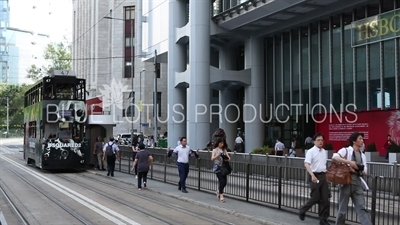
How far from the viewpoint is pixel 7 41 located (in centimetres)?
14225

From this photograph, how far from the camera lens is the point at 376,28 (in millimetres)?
25641

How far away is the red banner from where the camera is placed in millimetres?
25552

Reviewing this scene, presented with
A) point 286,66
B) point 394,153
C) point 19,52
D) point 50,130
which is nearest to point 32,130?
point 50,130

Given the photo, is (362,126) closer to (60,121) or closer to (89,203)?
(60,121)

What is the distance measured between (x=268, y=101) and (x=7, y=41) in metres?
123

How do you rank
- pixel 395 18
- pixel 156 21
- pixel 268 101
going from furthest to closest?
pixel 156 21
pixel 268 101
pixel 395 18

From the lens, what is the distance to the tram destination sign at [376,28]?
24.6 metres

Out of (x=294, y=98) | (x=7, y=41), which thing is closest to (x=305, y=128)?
(x=294, y=98)

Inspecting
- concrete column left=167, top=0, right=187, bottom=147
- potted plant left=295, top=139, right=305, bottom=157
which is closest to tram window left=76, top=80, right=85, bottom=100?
concrete column left=167, top=0, right=187, bottom=147

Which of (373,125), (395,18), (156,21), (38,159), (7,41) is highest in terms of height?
(7,41)

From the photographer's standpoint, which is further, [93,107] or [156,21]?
[156,21]

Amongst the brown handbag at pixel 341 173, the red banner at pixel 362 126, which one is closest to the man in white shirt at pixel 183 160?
Result: the brown handbag at pixel 341 173

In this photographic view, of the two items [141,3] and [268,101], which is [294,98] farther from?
[141,3]

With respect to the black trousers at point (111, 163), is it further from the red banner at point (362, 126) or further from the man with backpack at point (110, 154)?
the red banner at point (362, 126)
